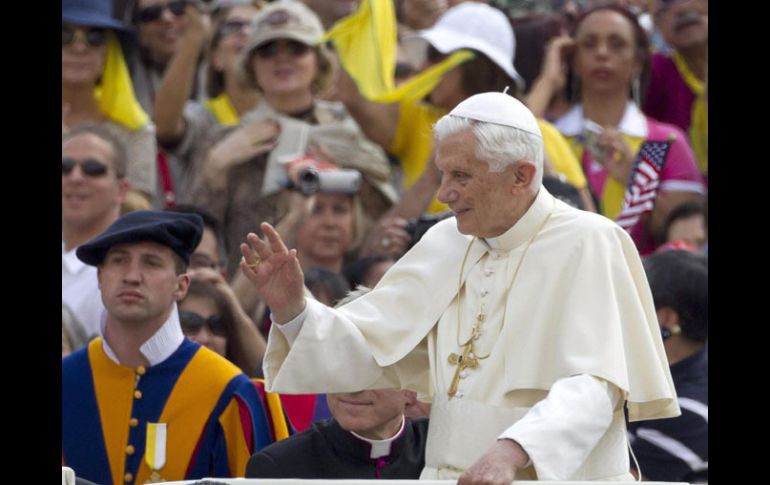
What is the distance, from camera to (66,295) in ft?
26.0

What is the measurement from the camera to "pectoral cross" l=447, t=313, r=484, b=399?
216 inches

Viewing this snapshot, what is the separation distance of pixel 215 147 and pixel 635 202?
2115 mm

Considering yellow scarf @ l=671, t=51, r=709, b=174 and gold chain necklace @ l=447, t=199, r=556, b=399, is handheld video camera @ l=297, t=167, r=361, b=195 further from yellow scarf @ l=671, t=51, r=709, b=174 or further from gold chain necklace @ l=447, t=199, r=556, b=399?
gold chain necklace @ l=447, t=199, r=556, b=399

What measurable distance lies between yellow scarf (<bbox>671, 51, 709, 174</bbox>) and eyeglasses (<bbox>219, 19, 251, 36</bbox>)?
2.47 m

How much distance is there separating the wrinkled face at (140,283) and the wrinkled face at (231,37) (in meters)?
2.95

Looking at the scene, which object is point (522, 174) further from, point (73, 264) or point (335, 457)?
point (73, 264)

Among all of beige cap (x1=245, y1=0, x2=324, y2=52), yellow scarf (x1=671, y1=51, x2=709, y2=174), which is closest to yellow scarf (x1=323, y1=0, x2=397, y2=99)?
beige cap (x1=245, y1=0, x2=324, y2=52)

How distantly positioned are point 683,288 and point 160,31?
3.93 metres

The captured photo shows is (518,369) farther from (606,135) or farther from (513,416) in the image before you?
(606,135)

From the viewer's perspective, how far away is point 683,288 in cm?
763

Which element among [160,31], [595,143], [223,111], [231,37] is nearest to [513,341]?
[595,143]
